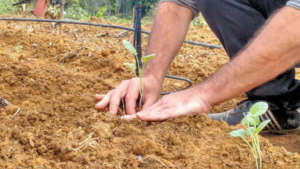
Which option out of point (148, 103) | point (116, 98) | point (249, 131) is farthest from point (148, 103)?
point (249, 131)

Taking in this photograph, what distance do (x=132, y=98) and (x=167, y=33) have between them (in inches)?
17.5

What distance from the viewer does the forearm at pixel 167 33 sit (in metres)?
1.88

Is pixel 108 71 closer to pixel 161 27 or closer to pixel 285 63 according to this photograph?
pixel 161 27

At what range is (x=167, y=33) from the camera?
6.25 feet

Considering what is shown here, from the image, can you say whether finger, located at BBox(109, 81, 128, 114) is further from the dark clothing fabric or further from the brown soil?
the dark clothing fabric

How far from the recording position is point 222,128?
1557mm

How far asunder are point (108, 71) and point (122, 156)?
151cm

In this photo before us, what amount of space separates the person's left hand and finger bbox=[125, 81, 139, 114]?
0.12 meters

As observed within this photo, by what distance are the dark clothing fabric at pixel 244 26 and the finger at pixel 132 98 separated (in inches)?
21.8

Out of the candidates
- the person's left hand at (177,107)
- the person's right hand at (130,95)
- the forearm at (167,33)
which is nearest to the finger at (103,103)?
the person's right hand at (130,95)

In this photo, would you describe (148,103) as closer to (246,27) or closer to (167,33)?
(167,33)

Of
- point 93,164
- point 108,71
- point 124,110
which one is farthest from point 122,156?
point 108,71

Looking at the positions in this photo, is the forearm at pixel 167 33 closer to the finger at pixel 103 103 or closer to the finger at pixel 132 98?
the finger at pixel 132 98

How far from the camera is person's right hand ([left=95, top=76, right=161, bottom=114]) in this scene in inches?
65.1
